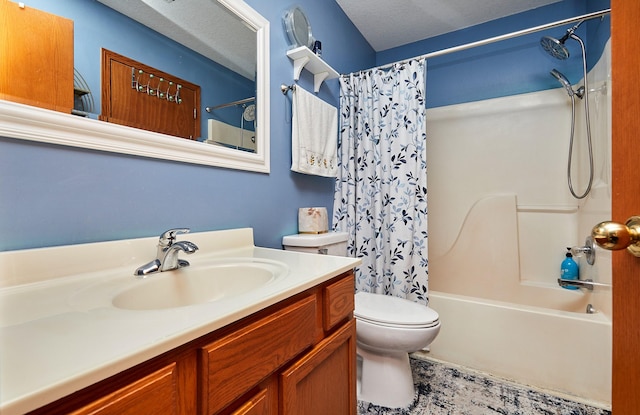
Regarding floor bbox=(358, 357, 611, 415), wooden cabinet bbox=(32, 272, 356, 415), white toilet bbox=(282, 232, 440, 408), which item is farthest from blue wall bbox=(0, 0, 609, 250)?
floor bbox=(358, 357, 611, 415)

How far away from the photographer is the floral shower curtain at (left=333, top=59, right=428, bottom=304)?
5.67ft

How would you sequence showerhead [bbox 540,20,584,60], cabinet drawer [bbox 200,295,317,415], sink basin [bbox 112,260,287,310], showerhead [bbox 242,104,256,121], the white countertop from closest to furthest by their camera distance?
the white countertop → cabinet drawer [bbox 200,295,317,415] → sink basin [bbox 112,260,287,310] → showerhead [bbox 242,104,256,121] → showerhead [bbox 540,20,584,60]

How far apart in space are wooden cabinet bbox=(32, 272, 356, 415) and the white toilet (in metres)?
0.39

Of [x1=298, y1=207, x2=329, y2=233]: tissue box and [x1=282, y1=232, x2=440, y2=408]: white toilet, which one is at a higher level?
[x1=298, y1=207, x2=329, y2=233]: tissue box

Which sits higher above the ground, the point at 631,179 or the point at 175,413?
the point at 631,179

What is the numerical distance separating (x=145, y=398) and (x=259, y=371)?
23 cm

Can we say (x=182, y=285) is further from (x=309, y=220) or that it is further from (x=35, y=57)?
(x=309, y=220)

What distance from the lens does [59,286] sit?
0.65 meters

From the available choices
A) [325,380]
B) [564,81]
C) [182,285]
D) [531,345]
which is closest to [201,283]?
[182,285]

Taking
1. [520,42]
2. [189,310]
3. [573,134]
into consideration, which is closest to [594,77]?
[573,134]

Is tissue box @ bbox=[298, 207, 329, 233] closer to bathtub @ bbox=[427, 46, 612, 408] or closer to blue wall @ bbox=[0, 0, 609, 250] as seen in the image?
blue wall @ bbox=[0, 0, 609, 250]

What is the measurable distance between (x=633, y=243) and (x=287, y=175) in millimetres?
1283

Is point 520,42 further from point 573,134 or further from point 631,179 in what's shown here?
point 631,179

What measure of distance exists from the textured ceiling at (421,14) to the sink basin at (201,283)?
193cm
